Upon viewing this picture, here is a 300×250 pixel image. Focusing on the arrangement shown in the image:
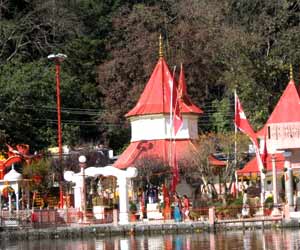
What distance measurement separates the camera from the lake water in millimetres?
37500

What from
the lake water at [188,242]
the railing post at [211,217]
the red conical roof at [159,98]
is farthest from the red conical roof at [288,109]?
the lake water at [188,242]

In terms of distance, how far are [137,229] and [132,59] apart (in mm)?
36102

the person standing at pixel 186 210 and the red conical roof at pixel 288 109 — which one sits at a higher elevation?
the red conical roof at pixel 288 109

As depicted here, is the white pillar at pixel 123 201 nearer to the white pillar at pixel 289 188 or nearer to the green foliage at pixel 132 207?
the green foliage at pixel 132 207

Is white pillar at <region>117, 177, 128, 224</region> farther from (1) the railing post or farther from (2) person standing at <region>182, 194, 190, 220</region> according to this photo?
(1) the railing post

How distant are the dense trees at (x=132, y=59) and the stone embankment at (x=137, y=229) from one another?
1830cm

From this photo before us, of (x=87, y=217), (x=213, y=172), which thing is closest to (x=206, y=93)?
(x=213, y=172)

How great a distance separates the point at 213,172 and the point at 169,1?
35.9 m

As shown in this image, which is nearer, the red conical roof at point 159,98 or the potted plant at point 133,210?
the potted plant at point 133,210

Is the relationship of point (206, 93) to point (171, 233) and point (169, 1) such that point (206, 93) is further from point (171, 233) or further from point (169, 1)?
point (171, 233)

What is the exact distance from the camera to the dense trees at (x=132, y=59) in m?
75.8

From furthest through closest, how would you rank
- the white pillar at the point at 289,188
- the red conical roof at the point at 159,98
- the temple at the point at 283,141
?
the red conical roof at the point at 159,98
the temple at the point at 283,141
the white pillar at the point at 289,188

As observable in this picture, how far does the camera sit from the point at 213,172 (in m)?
60.8

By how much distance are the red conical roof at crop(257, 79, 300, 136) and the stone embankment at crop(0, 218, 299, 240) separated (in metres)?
12.3
